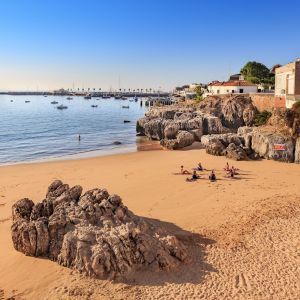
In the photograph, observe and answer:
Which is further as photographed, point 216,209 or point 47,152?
point 47,152

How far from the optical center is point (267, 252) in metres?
14.9

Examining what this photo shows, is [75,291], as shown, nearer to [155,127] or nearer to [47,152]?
[47,152]

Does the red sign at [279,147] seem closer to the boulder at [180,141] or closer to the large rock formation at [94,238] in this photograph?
the boulder at [180,141]

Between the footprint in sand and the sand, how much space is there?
0.11 ft

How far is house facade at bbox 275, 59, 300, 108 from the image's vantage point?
3762 centimetres

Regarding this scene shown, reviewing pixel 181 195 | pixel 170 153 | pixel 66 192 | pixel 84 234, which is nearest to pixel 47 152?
pixel 170 153

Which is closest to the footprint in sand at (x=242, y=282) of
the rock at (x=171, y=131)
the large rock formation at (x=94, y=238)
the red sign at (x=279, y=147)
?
the large rock formation at (x=94, y=238)

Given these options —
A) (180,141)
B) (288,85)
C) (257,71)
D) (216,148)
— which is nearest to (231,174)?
(216,148)

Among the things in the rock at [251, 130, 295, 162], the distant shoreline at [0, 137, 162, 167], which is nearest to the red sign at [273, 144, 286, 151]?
the rock at [251, 130, 295, 162]

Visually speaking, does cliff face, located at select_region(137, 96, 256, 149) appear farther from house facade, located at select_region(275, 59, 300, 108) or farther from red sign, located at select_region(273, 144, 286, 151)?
red sign, located at select_region(273, 144, 286, 151)

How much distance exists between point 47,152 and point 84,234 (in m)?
30.6

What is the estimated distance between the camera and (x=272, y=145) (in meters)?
31.8

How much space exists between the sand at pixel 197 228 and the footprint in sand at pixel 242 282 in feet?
0.11

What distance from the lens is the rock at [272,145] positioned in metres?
31.0
